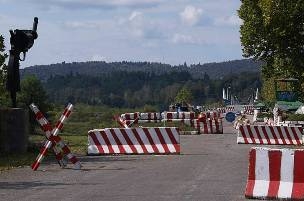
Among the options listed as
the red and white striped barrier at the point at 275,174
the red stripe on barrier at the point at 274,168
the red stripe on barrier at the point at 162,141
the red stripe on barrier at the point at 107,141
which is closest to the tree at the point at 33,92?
the red stripe on barrier at the point at 107,141

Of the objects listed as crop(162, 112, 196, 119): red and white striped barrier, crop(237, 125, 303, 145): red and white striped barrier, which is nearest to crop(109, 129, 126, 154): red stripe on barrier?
crop(237, 125, 303, 145): red and white striped barrier

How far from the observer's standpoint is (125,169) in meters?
17.6

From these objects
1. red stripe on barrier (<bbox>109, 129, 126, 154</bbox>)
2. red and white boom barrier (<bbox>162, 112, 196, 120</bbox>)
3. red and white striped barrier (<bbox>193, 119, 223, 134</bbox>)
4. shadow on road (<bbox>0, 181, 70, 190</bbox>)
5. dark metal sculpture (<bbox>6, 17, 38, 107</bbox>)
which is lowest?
red and white striped barrier (<bbox>193, 119, 223, 134</bbox>)

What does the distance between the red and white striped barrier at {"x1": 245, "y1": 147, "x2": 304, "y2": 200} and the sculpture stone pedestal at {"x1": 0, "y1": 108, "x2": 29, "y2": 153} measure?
1123 cm

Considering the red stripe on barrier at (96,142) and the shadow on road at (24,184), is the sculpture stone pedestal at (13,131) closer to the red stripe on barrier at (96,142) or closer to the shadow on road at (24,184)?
the red stripe on barrier at (96,142)

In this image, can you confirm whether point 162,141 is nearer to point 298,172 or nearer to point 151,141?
point 151,141

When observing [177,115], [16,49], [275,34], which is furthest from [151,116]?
[16,49]

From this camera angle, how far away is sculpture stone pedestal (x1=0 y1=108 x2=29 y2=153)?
22.0 m

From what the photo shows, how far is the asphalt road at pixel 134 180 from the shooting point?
12.4m

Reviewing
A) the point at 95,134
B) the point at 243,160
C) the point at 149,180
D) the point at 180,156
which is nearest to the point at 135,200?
the point at 149,180

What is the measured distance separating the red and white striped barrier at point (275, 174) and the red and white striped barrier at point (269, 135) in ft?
59.5

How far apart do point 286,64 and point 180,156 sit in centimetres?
1726

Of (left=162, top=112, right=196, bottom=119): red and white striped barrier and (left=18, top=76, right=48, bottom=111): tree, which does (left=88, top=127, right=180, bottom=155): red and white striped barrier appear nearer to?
(left=162, top=112, right=196, bottom=119): red and white striped barrier

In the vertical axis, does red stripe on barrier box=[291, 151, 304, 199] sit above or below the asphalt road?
above
